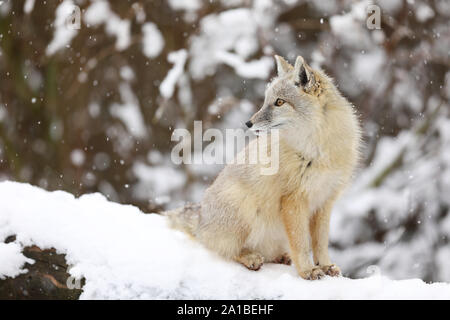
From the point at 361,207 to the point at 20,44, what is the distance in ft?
19.7

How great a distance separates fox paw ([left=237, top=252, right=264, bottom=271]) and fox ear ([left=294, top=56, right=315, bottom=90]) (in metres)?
1.41

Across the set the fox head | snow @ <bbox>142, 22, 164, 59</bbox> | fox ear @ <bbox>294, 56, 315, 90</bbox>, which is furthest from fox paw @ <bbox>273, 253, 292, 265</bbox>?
snow @ <bbox>142, 22, 164, 59</bbox>

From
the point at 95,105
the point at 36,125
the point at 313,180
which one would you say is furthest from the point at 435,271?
the point at 36,125

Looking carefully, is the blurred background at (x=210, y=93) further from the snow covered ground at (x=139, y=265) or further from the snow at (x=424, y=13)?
the snow covered ground at (x=139, y=265)

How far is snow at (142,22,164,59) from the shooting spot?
7977mm

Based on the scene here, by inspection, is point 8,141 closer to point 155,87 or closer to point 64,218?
point 155,87

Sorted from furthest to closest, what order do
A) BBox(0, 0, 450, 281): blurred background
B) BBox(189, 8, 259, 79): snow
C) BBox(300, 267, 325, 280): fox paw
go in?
BBox(189, 8, 259, 79): snow < BBox(0, 0, 450, 281): blurred background < BBox(300, 267, 325, 280): fox paw

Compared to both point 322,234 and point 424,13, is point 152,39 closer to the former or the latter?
point 424,13

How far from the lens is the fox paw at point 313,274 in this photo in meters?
3.71

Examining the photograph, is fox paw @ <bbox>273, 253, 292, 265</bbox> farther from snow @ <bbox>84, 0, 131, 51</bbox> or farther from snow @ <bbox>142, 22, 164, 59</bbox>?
snow @ <bbox>84, 0, 131, 51</bbox>

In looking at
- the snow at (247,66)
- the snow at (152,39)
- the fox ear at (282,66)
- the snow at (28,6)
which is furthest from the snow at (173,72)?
the fox ear at (282,66)

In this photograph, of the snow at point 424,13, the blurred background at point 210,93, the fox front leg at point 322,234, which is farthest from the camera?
the snow at point 424,13

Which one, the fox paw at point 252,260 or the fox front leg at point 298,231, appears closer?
the fox front leg at point 298,231

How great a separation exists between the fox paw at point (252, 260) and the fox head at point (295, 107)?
100 centimetres
